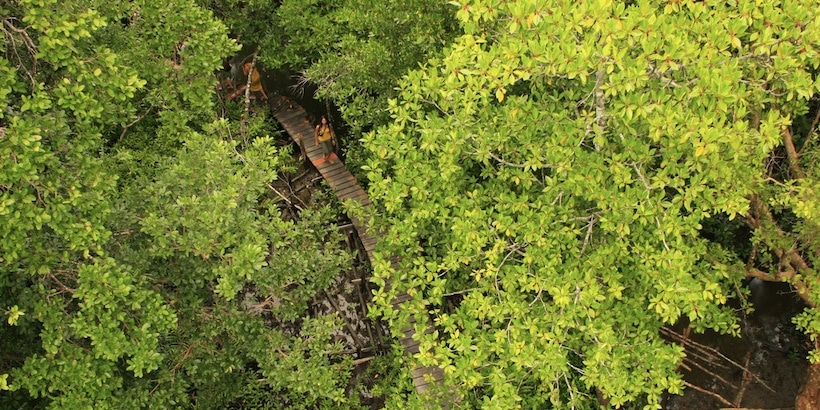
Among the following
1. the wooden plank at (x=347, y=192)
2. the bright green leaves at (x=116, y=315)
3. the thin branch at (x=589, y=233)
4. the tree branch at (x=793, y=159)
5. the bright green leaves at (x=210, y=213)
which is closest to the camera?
the bright green leaves at (x=116, y=315)

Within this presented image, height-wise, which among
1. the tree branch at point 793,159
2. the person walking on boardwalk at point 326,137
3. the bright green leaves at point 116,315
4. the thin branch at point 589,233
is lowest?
the person walking on boardwalk at point 326,137

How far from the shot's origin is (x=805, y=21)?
23.0 ft

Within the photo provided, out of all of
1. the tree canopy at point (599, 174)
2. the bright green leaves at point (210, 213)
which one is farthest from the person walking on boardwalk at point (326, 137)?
the bright green leaves at point (210, 213)

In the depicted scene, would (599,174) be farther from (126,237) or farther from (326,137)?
(326,137)

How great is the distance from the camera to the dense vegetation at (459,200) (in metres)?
7.09

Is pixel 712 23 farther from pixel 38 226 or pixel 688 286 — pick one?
pixel 38 226

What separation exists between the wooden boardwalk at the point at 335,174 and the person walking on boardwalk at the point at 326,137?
0.81 ft

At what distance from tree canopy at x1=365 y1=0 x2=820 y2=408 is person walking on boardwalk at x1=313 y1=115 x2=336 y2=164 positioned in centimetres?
725

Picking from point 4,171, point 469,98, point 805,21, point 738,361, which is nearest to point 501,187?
point 469,98

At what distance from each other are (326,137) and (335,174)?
3.67 feet

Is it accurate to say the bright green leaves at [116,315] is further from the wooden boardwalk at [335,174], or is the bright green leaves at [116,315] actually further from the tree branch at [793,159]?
the tree branch at [793,159]

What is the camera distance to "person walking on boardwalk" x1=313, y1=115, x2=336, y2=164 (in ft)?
56.2

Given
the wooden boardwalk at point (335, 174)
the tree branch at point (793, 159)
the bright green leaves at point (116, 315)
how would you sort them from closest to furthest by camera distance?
the bright green leaves at point (116, 315)
the tree branch at point (793, 159)
the wooden boardwalk at point (335, 174)

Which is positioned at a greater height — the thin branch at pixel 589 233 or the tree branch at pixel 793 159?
the tree branch at pixel 793 159
